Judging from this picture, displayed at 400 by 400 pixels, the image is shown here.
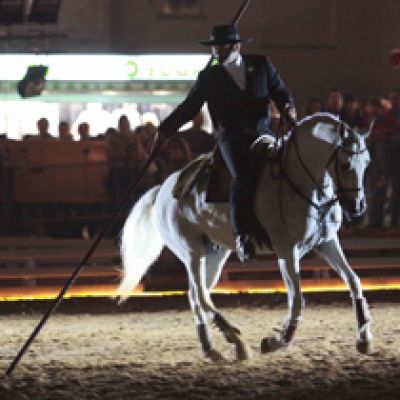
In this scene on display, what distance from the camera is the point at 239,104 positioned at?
10617 mm

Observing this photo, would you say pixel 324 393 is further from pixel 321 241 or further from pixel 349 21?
pixel 349 21

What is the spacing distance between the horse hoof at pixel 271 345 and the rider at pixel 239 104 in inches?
32.0

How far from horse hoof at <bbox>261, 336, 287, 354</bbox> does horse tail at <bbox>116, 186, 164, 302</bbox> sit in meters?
2.16

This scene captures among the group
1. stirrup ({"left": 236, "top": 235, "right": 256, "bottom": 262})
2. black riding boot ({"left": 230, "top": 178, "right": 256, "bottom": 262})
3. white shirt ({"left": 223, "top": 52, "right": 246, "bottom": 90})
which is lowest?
stirrup ({"left": 236, "top": 235, "right": 256, "bottom": 262})

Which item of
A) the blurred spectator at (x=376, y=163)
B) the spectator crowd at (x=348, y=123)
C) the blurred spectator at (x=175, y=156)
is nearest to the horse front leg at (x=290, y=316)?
the spectator crowd at (x=348, y=123)

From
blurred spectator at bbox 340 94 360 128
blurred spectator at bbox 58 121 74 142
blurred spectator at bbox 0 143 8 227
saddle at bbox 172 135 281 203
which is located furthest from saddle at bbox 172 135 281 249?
blurred spectator at bbox 58 121 74 142

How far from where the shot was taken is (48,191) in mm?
17625

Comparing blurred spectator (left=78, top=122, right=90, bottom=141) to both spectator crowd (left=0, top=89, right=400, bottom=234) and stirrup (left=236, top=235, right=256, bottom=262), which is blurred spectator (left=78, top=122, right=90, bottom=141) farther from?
stirrup (left=236, top=235, right=256, bottom=262)

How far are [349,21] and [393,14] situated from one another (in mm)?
1048

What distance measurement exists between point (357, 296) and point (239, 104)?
6.11 ft

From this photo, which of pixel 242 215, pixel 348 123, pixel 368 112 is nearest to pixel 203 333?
pixel 242 215

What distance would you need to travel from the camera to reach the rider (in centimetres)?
1057

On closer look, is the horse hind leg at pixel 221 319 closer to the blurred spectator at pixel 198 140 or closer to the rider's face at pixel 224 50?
the rider's face at pixel 224 50

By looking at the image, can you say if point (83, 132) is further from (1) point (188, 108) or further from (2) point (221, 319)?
(2) point (221, 319)
